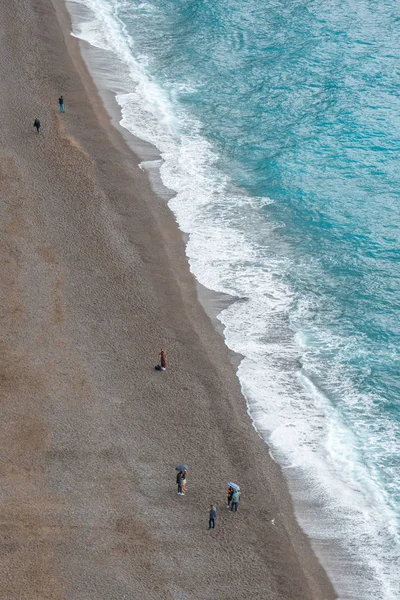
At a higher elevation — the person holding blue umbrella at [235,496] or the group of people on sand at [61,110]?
the group of people on sand at [61,110]

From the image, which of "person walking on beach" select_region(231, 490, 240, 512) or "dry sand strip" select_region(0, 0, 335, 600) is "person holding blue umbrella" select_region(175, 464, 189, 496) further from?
"person walking on beach" select_region(231, 490, 240, 512)

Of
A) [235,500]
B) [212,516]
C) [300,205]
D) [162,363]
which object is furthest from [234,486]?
[300,205]

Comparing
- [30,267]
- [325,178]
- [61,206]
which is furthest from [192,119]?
[30,267]

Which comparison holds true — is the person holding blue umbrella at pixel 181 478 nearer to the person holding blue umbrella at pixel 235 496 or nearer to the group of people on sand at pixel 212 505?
the group of people on sand at pixel 212 505

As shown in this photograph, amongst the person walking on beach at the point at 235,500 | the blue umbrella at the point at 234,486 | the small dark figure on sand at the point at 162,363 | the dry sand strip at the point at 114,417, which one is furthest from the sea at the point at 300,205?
the small dark figure on sand at the point at 162,363

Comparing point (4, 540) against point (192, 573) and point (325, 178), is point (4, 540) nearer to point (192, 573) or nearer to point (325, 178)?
point (192, 573)

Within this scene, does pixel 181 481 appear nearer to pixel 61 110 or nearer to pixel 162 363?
pixel 162 363
